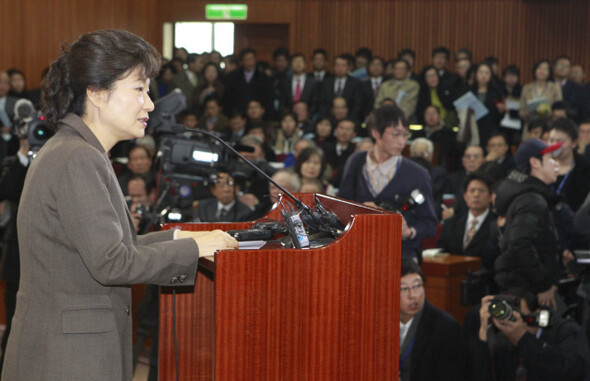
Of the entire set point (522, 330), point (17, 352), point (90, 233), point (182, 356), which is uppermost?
point (90, 233)

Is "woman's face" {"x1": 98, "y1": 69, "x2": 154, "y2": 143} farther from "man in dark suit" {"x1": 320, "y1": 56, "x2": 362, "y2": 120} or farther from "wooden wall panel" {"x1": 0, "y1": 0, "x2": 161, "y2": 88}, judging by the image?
"man in dark suit" {"x1": 320, "y1": 56, "x2": 362, "y2": 120}

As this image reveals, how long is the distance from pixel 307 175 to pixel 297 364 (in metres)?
3.33

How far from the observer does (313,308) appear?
161 cm

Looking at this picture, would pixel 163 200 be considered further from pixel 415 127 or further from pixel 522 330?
pixel 415 127

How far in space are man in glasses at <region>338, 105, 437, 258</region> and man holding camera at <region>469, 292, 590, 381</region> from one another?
47cm

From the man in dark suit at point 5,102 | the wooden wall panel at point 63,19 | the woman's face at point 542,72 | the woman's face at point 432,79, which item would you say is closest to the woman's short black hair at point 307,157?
the wooden wall panel at point 63,19

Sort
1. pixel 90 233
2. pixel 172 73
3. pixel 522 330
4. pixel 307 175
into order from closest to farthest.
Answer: pixel 90 233, pixel 522 330, pixel 307 175, pixel 172 73

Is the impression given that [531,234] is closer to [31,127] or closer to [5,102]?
[31,127]

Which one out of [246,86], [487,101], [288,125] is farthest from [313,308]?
[246,86]

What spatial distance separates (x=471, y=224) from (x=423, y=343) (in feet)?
5.82

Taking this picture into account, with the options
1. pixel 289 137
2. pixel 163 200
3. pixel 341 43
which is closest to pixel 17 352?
pixel 163 200

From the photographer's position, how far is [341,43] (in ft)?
36.1

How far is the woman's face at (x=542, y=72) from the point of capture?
760cm

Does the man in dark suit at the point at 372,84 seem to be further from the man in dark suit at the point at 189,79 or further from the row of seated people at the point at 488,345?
the row of seated people at the point at 488,345
